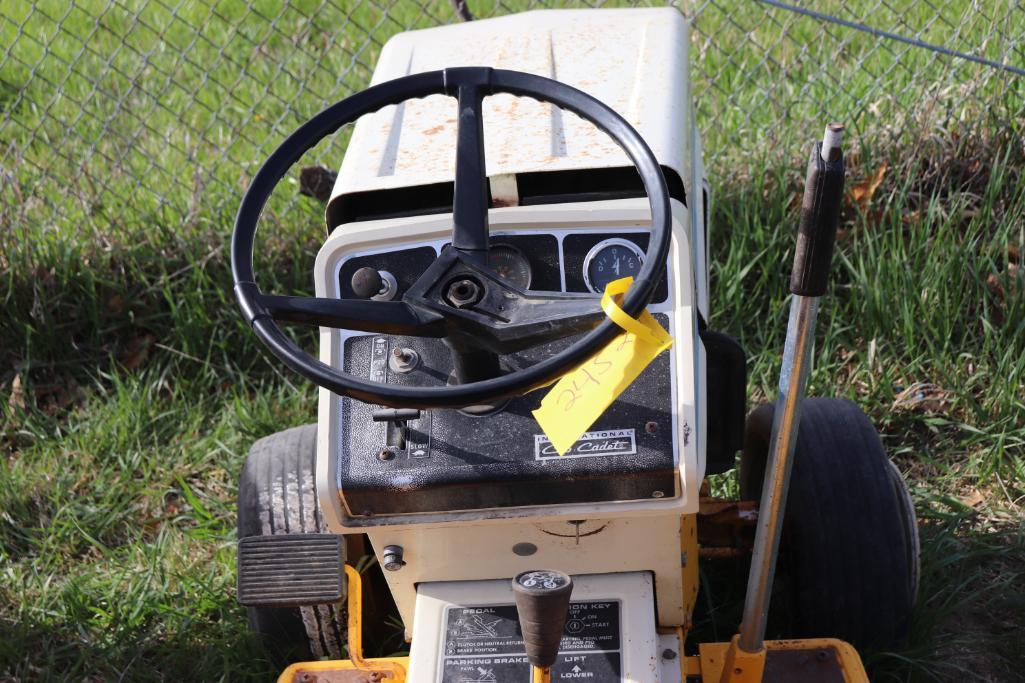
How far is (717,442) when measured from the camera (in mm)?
1994

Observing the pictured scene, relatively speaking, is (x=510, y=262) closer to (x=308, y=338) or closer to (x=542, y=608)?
(x=542, y=608)

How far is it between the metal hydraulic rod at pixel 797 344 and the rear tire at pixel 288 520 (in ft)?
2.65

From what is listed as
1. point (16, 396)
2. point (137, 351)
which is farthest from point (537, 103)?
point (16, 396)

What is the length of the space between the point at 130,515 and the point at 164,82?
76.6 inches

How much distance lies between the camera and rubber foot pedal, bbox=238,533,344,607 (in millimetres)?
1916

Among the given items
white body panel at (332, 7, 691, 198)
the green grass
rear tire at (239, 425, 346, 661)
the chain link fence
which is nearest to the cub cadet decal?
white body panel at (332, 7, 691, 198)

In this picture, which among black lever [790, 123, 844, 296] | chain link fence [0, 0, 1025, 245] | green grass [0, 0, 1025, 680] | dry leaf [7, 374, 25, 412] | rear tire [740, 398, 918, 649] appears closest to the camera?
black lever [790, 123, 844, 296]

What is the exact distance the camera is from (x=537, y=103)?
80.7 inches

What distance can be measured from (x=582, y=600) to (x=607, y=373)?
54cm

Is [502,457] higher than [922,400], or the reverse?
[502,457]

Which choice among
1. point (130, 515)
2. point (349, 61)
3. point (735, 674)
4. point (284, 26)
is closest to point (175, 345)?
point (130, 515)

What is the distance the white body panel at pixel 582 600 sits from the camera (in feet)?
5.58

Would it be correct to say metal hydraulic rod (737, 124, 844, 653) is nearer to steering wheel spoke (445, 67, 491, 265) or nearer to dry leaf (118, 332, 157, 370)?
steering wheel spoke (445, 67, 491, 265)

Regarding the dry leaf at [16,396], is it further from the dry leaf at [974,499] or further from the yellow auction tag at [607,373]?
the dry leaf at [974,499]
